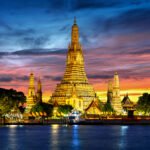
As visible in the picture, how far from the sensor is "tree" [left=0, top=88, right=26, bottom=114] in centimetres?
12589

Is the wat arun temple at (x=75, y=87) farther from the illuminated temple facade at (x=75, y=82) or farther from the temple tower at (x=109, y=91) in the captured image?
the temple tower at (x=109, y=91)

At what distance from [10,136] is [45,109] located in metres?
57.8

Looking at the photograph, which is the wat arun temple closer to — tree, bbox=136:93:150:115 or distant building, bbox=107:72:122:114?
distant building, bbox=107:72:122:114

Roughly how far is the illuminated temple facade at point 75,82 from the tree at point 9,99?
84.2ft

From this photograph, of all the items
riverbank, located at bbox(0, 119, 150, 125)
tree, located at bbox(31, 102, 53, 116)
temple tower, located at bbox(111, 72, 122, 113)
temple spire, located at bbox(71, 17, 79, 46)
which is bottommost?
riverbank, located at bbox(0, 119, 150, 125)

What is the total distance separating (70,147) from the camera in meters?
76.4

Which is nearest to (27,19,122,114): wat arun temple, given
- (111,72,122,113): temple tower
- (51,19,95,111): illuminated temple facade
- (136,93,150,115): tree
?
(51,19,95,111): illuminated temple facade

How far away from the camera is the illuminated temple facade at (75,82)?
16450cm

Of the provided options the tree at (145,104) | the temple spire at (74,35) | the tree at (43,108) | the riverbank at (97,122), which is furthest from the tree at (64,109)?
the tree at (145,104)

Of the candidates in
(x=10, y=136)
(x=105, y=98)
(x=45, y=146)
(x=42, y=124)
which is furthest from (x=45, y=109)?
(x=45, y=146)

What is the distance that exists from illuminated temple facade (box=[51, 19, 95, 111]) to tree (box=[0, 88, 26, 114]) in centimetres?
2567

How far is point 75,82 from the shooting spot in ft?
543

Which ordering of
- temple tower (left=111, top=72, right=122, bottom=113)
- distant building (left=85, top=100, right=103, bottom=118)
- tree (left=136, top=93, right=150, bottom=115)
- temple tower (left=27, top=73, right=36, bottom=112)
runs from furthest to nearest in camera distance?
temple tower (left=111, top=72, right=122, bottom=113) → distant building (left=85, top=100, right=103, bottom=118) → temple tower (left=27, top=73, right=36, bottom=112) → tree (left=136, top=93, right=150, bottom=115)

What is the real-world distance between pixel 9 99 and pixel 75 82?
38873mm
